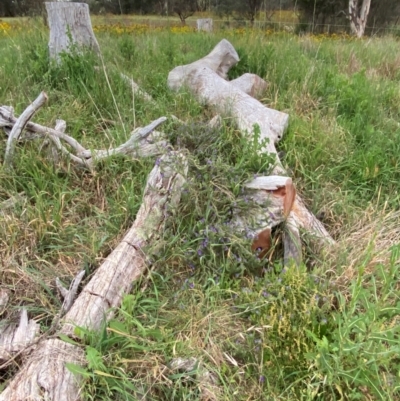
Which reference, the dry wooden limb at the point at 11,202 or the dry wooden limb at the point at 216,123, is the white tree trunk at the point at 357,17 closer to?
the dry wooden limb at the point at 216,123

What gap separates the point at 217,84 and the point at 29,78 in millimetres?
1939

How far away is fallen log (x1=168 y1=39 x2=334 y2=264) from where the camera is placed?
7.64 ft

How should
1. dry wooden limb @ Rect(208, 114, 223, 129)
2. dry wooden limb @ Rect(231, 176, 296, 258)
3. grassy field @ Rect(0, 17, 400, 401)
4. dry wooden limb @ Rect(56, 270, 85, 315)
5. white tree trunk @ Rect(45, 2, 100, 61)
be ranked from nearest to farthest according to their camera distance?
grassy field @ Rect(0, 17, 400, 401)
dry wooden limb @ Rect(56, 270, 85, 315)
dry wooden limb @ Rect(231, 176, 296, 258)
dry wooden limb @ Rect(208, 114, 223, 129)
white tree trunk @ Rect(45, 2, 100, 61)

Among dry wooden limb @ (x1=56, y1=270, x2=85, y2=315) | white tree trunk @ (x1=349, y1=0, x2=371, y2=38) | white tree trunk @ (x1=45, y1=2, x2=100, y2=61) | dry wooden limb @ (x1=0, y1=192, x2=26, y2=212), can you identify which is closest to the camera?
dry wooden limb @ (x1=56, y1=270, x2=85, y2=315)

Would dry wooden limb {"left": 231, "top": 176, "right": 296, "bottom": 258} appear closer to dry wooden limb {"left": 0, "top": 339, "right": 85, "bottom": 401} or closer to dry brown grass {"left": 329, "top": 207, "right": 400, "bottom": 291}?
dry brown grass {"left": 329, "top": 207, "right": 400, "bottom": 291}

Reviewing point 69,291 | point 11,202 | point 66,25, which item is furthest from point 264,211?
point 66,25

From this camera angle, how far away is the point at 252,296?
200cm

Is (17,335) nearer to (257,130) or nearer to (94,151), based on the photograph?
(94,151)

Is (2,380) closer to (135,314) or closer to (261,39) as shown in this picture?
(135,314)

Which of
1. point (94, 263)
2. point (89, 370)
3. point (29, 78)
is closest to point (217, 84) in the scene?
point (29, 78)

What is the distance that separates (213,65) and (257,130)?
1823mm

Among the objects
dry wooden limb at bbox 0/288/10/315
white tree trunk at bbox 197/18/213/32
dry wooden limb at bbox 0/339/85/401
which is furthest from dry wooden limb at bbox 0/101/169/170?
white tree trunk at bbox 197/18/213/32

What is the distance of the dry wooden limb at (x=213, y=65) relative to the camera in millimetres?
3935

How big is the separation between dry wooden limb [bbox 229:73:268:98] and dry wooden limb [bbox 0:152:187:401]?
5.96 ft
